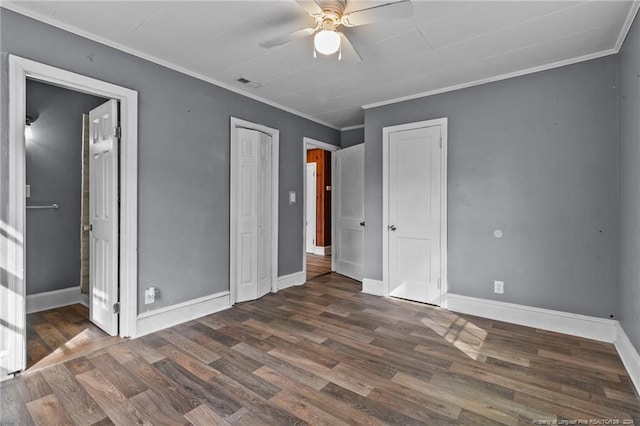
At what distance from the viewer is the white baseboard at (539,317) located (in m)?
2.88

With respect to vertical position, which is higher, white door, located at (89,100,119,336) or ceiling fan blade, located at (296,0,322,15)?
ceiling fan blade, located at (296,0,322,15)

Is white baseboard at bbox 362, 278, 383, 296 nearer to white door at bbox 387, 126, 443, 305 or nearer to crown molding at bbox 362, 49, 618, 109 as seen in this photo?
white door at bbox 387, 126, 443, 305

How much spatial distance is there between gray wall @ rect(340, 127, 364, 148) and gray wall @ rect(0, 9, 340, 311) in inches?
82.2

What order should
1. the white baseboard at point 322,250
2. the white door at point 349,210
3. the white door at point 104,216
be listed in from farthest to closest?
the white baseboard at point 322,250
the white door at point 349,210
the white door at point 104,216

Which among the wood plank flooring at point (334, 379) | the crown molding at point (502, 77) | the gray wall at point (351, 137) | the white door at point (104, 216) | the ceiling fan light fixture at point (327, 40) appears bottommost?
the wood plank flooring at point (334, 379)

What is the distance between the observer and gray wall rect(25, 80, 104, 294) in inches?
139

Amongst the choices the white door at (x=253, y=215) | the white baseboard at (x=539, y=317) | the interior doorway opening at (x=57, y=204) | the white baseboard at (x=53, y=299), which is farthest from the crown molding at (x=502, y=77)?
the white baseboard at (x=53, y=299)

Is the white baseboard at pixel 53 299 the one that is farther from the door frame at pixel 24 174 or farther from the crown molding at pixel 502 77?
the crown molding at pixel 502 77

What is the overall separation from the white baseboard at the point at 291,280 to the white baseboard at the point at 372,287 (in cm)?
99

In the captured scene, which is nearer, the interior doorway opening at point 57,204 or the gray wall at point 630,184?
the gray wall at point 630,184

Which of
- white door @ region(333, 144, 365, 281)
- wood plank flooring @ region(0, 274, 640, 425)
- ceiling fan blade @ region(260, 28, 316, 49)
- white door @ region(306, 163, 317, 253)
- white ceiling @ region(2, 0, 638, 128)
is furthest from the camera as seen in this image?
white door @ region(306, 163, 317, 253)

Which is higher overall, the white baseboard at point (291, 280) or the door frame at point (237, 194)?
the door frame at point (237, 194)

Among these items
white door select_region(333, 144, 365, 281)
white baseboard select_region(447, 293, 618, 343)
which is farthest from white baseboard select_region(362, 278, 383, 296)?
white baseboard select_region(447, 293, 618, 343)

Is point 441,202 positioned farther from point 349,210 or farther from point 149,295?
point 149,295
